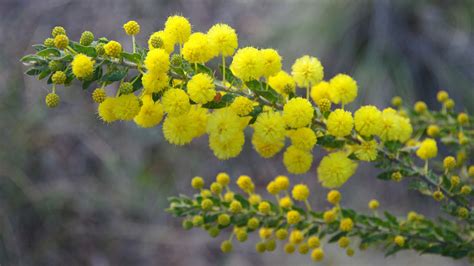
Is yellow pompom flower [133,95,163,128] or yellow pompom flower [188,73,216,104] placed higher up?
yellow pompom flower [188,73,216,104]

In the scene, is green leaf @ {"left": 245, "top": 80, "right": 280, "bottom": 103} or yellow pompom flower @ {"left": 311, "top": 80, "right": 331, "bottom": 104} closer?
green leaf @ {"left": 245, "top": 80, "right": 280, "bottom": 103}

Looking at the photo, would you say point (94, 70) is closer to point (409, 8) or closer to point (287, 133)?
point (287, 133)

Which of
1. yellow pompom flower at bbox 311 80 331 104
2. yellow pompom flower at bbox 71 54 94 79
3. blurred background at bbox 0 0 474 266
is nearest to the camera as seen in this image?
yellow pompom flower at bbox 71 54 94 79

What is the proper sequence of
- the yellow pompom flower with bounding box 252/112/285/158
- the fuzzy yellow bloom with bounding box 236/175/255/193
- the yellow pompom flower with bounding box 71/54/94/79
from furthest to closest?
the fuzzy yellow bloom with bounding box 236/175/255/193 < the yellow pompom flower with bounding box 252/112/285/158 < the yellow pompom flower with bounding box 71/54/94/79

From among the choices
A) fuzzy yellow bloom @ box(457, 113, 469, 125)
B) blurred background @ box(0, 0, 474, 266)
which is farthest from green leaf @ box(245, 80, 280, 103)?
blurred background @ box(0, 0, 474, 266)

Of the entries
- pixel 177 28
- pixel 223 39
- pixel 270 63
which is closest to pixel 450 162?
pixel 270 63

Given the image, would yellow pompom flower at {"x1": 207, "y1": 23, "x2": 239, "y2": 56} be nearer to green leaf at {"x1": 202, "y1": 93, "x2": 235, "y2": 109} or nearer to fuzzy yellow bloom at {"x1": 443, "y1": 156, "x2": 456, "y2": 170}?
green leaf at {"x1": 202, "y1": 93, "x2": 235, "y2": 109}

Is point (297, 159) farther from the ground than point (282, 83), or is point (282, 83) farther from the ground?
point (282, 83)

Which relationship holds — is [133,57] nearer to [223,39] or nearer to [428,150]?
[223,39]
